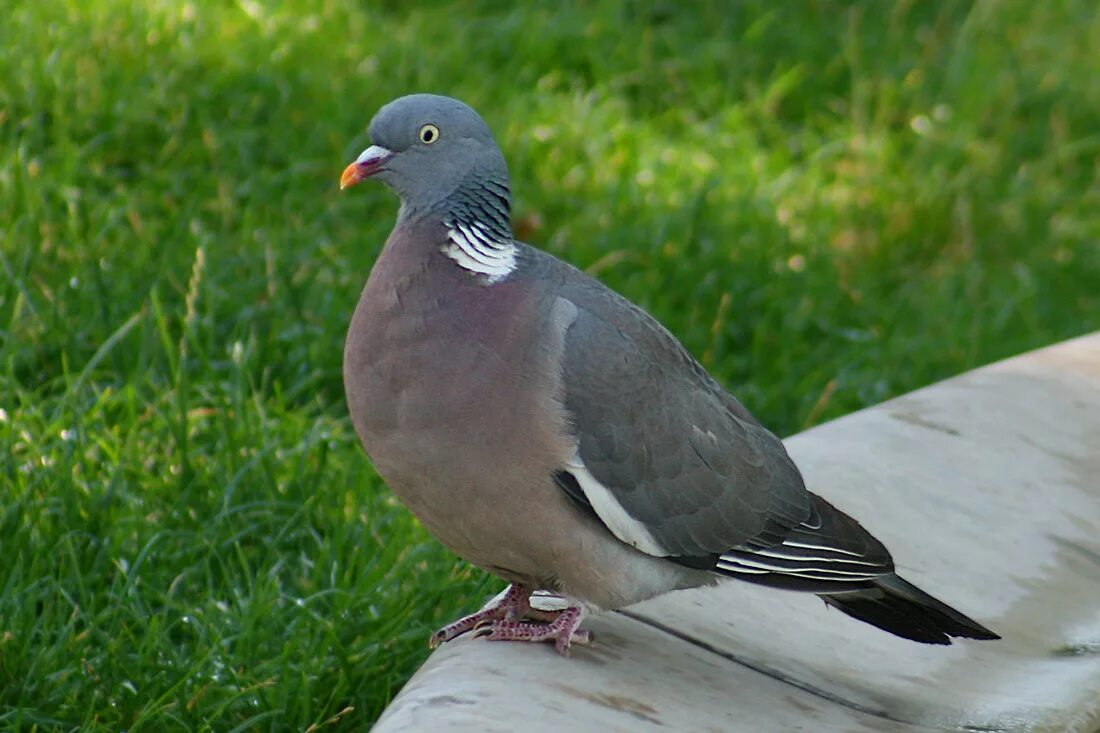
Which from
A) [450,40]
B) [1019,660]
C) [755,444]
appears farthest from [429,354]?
[450,40]

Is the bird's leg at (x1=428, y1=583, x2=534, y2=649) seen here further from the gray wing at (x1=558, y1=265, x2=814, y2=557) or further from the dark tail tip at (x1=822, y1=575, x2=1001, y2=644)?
the dark tail tip at (x1=822, y1=575, x2=1001, y2=644)

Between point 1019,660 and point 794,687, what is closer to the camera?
point 794,687

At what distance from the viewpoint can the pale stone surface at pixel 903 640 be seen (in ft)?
7.53

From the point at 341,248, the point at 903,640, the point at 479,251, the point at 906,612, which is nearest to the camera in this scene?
the point at 479,251

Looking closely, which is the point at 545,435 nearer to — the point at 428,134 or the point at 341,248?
the point at 428,134

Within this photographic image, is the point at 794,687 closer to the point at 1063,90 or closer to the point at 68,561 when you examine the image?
the point at 68,561

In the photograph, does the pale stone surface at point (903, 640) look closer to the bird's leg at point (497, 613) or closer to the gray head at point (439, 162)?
the bird's leg at point (497, 613)

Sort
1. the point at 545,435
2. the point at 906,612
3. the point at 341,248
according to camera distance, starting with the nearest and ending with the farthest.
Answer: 1. the point at 545,435
2. the point at 906,612
3. the point at 341,248

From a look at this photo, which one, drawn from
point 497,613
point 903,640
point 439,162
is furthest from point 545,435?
point 903,640

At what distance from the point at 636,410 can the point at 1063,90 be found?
422 cm

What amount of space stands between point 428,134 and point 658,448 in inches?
24.7

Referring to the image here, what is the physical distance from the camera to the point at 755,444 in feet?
8.77

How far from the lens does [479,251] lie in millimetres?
2492

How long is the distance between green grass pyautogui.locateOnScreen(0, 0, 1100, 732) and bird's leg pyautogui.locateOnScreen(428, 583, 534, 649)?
23 centimetres
